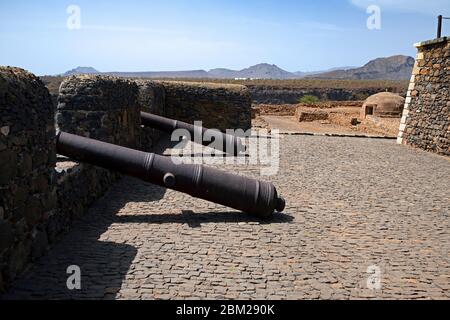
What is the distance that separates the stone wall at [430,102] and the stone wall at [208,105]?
246 inches

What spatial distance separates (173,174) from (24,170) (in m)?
2.30

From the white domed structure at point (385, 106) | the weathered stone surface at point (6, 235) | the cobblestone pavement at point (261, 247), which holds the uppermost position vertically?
the white domed structure at point (385, 106)

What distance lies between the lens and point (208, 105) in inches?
662

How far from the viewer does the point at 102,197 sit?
747 cm

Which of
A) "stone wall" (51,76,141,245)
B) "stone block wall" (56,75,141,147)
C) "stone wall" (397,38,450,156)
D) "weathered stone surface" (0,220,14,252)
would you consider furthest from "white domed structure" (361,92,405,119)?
"weathered stone surface" (0,220,14,252)

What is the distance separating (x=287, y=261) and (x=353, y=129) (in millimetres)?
22927

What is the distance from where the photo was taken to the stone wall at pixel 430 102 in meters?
13.9

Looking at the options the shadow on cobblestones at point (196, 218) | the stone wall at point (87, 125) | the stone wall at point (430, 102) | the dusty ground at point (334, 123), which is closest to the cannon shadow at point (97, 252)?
the shadow on cobblestones at point (196, 218)

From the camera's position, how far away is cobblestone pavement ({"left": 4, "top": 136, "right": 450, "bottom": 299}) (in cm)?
434

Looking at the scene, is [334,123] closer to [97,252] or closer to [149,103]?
[149,103]

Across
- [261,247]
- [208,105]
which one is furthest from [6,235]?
[208,105]

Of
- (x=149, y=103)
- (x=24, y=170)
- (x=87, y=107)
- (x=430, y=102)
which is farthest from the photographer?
(x=430, y=102)

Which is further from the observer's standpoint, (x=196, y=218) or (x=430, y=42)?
(x=430, y=42)

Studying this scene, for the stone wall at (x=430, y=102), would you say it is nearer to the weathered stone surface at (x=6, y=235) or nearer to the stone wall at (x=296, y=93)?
the weathered stone surface at (x=6, y=235)
